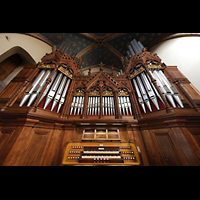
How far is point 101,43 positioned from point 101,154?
30.7ft

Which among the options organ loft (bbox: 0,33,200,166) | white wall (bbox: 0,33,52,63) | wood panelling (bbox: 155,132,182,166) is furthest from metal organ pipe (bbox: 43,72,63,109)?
wood panelling (bbox: 155,132,182,166)

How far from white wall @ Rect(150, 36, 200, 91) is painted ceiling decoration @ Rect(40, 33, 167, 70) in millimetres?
1799

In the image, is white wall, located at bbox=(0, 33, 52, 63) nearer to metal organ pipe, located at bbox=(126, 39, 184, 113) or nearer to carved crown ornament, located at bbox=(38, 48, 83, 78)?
carved crown ornament, located at bbox=(38, 48, 83, 78)

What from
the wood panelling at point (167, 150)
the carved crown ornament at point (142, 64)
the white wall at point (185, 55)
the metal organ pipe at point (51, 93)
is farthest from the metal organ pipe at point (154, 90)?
the metal organ pipe at point (51, 93)

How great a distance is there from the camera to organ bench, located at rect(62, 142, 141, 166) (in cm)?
204

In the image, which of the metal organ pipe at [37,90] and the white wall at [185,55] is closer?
the metal organ pipe at [37,90]

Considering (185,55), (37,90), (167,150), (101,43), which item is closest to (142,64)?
(185,55)

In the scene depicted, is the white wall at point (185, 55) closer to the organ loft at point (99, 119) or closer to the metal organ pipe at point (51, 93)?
the organ loft at point (99, 119)

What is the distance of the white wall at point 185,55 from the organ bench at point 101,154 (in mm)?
4291

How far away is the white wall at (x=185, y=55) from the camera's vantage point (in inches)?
155

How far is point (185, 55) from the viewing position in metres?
4.54

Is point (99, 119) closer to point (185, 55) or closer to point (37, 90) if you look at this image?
point (37, 90)
